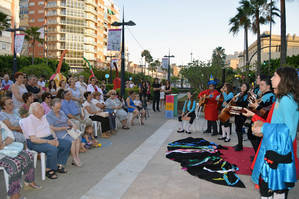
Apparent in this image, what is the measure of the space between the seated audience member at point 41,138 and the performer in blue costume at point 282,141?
360cm

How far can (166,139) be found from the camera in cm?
840

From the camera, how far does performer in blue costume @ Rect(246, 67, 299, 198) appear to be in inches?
97.4

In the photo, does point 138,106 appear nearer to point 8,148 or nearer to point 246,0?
point 8,148

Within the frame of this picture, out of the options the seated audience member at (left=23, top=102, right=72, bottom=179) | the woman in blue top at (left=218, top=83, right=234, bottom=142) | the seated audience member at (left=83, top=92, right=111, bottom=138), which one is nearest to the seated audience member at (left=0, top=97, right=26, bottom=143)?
the seated audience member at (left=23, top=102, right=72, bottom=179)

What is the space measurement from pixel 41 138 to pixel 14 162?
39.2 inches

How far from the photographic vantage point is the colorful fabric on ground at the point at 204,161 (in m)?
4.84

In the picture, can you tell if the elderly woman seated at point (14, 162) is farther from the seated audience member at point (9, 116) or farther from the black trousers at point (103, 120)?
the black trousers at point (103, 120)

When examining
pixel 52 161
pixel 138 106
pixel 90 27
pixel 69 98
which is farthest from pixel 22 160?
pixel 90 27

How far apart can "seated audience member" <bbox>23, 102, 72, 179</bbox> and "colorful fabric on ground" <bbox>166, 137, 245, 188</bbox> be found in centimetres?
262

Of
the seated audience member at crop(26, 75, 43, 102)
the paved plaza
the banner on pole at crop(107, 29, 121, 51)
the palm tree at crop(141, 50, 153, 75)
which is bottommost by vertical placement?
the paved plaza

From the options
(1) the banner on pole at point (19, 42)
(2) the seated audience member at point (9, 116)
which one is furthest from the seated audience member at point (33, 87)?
(1) the banner on pole at point (19, 42)

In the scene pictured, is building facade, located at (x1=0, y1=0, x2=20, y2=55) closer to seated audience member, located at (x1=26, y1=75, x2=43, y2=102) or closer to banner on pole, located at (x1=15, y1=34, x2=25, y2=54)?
banner on pole, located at (x1=15, y1=34, x2=25, y2=54)

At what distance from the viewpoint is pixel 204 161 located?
19.1 ft

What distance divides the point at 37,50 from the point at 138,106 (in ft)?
278
